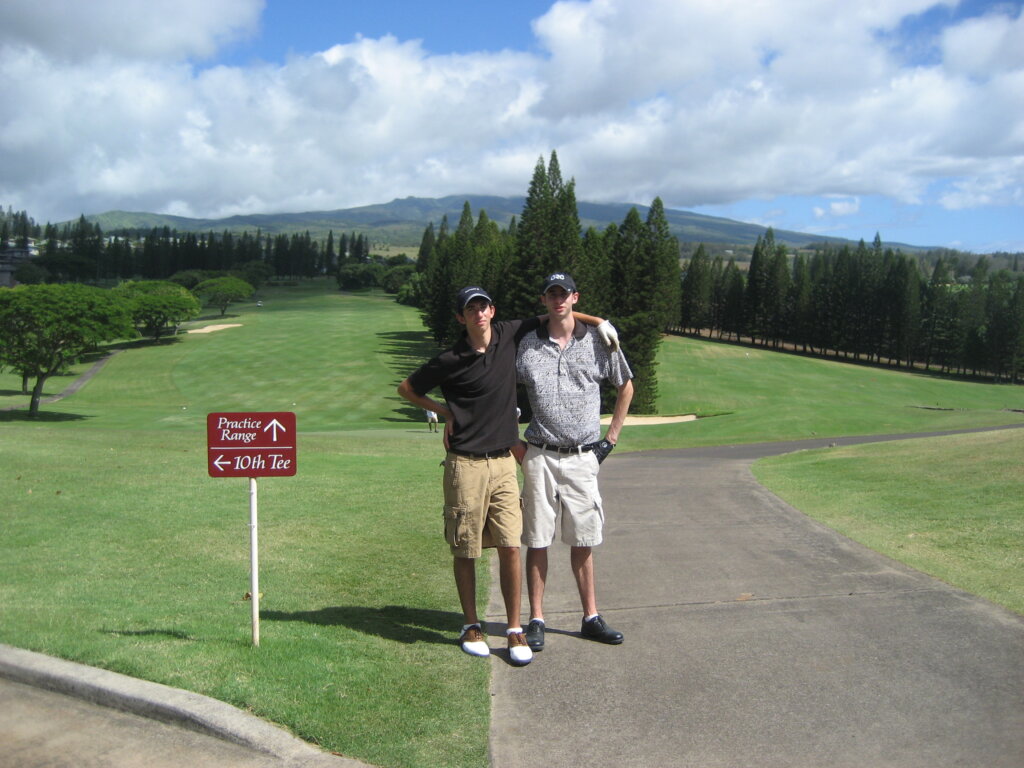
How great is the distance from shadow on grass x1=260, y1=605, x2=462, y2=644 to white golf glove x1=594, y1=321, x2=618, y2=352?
229 centimetres

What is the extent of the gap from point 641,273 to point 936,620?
48.6 meters

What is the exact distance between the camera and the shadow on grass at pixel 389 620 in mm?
6117

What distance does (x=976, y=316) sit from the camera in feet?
333

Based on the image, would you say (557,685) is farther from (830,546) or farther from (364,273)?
(364,273)

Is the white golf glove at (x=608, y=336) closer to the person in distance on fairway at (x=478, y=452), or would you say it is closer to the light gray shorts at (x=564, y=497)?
the person in distance on fairway at (x=478, y=452)

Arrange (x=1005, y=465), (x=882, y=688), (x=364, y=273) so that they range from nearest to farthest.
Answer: (x=882, y=688) → (x=1005, y=465) → (x=364, y=273)

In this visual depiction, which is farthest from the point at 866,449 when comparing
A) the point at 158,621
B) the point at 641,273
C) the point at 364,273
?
the point at 364,273

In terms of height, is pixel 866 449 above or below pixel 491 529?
below

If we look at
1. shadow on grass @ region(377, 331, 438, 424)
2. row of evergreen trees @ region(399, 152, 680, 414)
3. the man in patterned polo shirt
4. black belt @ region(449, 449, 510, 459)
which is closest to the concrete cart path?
the man in patterned polo shirt

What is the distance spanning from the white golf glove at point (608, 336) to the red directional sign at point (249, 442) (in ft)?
6.99

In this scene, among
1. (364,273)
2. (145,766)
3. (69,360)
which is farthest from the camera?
(364,273)

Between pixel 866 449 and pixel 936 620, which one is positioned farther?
pixel 866 449

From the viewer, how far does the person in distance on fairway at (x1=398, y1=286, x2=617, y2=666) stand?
5.80 m

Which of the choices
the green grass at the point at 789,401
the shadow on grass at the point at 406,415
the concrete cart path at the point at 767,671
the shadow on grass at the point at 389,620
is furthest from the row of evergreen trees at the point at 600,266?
the shadow on grass at the point at 389,620
